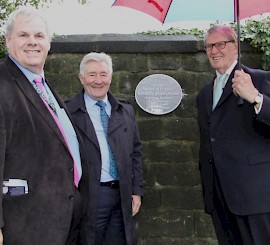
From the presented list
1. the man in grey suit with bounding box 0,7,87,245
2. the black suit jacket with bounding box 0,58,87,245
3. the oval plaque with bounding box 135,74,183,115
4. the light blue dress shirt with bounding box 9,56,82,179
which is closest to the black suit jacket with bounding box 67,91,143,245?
the light blue dress shirt with bounding box 9,56,82,179

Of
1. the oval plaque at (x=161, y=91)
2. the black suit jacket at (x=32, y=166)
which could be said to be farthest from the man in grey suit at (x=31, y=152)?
the oval plaque at (x=161, y=91)

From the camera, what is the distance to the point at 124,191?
127 inches

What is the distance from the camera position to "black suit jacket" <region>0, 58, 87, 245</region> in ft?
7.44

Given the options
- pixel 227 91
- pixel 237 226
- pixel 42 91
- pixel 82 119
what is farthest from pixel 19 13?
pixel 237 226

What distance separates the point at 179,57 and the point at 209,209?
1.82 m

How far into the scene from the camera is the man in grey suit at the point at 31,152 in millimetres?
2271

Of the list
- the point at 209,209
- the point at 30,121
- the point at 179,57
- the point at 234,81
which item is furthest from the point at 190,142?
the point at 30,121

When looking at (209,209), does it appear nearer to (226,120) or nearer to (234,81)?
(226,120)

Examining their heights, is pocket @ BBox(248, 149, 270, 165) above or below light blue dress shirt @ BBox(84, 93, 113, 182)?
below

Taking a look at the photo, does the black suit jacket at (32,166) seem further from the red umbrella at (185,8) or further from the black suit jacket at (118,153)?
the red umbrella at (185,8)

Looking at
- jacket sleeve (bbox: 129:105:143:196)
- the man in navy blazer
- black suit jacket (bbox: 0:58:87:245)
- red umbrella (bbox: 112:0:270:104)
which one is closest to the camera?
black suit jacket (bbox: 0:58:87:245)

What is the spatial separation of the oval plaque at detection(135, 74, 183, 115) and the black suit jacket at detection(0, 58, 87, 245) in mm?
2091

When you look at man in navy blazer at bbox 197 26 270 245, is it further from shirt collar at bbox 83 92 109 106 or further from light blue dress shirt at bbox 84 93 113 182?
shirt collar at bbox 83 92 109 106

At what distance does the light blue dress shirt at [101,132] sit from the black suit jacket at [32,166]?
71 centimetres
